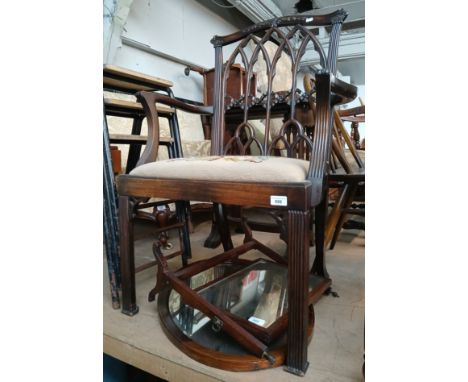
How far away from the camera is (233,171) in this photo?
75 centimetres

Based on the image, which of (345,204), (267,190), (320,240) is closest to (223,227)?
(320,240)

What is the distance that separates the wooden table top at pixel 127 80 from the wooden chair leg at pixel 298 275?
92cm

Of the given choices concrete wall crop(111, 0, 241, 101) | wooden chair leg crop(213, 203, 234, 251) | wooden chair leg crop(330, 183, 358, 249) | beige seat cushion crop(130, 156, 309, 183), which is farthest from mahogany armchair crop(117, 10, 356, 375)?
concrete wall crop(111, 0, 241, 101)

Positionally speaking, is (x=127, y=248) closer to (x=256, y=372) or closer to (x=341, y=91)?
(x=256, y=372)

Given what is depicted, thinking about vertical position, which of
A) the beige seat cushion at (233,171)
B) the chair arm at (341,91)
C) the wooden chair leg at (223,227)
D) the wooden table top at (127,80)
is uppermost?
the wooden table top at (127,80)

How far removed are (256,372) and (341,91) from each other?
0.68m

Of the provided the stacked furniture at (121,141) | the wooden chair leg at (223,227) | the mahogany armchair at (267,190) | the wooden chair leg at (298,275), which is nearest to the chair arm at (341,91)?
the mahogany armchair at (267,190)

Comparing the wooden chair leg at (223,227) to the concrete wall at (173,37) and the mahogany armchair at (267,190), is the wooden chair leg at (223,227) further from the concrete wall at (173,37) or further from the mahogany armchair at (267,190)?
the concrete wall at (173,37)

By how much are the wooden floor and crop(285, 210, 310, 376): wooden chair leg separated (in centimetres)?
9

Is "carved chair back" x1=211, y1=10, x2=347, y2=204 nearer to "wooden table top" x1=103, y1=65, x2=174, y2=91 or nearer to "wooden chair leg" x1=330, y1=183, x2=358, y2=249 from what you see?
"wooden table top" x1=103, y1=65, x2=174, y2=91

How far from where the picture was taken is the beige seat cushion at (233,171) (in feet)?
2.29

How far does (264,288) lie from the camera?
1039mm
